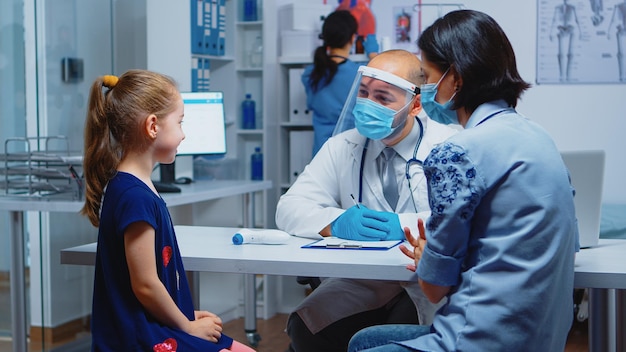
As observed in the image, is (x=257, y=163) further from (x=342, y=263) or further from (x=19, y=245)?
(x=342, y=263)

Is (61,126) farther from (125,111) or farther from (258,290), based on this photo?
(125,111)

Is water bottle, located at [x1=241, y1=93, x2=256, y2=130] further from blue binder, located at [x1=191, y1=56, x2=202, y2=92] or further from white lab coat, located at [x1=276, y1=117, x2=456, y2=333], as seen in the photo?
white lab coat, located at [x1=276, y1=117, x2=456, y2=333]

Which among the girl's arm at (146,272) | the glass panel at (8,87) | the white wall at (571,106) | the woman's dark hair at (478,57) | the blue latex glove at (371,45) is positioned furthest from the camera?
the white wall at (571,106)

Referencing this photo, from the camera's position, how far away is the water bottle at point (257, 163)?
15.4ft

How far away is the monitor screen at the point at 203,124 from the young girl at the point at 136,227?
6.85ft

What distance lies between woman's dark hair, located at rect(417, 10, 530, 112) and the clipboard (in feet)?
1.90

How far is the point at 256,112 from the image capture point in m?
4.74

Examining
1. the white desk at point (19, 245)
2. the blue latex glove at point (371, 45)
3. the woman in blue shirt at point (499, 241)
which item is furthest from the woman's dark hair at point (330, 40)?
the woman in blue shirt at point (499, 241)

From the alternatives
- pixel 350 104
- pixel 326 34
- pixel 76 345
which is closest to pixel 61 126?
pixel 76 345

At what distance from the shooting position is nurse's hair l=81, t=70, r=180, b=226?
5.89 ft

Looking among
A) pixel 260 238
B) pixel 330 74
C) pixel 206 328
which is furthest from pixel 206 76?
pixel 206 328

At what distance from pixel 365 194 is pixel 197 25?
6.92 ft

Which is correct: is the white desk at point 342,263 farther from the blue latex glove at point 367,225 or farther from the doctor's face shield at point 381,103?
the doctor's face shield at point 381,103

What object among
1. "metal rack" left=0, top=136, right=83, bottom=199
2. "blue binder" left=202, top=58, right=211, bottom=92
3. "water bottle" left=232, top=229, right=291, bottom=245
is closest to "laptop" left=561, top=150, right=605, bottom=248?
"water bottle" left=232, top=229, right=291, bottom=245
